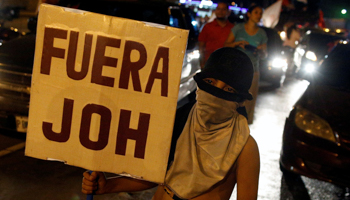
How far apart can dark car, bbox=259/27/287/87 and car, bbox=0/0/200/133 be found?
477 cm

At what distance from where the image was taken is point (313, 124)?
14.4 ft

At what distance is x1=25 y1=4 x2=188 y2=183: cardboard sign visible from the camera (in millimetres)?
1677

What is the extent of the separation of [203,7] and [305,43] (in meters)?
14.9

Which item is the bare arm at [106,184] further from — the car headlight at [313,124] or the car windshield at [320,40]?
the car windshield at [320,40]

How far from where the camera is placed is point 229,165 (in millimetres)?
1747

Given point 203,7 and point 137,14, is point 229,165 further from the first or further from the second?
point 203,7

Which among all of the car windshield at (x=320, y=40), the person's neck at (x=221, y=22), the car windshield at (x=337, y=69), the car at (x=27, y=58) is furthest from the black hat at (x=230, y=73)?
the car windshield at (x=320, y=40)

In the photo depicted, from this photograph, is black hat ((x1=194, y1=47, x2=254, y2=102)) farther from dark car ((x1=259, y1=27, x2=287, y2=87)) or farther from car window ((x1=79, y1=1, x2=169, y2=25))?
dark car ((x1=259, y1=27, x2=287, y2=87))

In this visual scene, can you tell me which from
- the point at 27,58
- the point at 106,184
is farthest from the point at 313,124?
the point at 27,58

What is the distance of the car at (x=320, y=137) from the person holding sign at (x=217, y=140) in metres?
2.78

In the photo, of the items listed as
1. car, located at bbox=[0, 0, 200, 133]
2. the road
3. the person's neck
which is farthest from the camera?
the person's neck

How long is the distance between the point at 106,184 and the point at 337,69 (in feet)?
15.1

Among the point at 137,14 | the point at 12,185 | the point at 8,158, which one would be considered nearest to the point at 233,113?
the point at 12,185

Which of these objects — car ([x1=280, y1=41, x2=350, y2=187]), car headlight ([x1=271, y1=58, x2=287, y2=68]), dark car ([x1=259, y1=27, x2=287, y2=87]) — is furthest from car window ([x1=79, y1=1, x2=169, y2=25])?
car headlight ([x1=271, y1=58, x2=287, y2=68])
